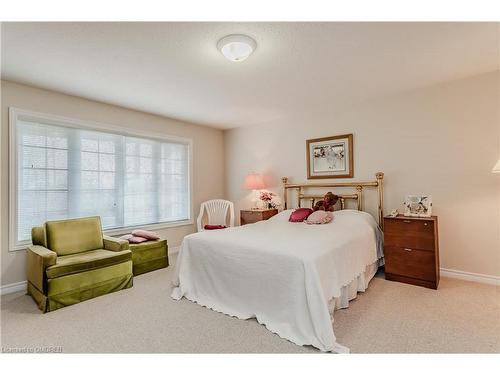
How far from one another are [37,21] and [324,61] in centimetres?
228

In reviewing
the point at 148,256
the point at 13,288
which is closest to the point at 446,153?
the point at 148,256

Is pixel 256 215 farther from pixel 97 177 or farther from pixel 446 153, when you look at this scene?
pixel 446 153

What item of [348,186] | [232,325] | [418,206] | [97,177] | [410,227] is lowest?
[232,325]

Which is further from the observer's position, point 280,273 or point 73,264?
point 73,264

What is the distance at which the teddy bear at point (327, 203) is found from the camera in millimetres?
3676

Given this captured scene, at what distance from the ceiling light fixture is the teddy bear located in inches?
88.8

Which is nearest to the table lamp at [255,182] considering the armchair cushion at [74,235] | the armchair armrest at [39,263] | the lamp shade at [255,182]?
the lamp shade at [255,182]

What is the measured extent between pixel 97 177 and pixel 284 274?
117 inches

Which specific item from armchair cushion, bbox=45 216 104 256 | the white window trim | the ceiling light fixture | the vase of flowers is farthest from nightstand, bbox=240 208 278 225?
the ceiling light fixture

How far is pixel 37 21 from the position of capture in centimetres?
183

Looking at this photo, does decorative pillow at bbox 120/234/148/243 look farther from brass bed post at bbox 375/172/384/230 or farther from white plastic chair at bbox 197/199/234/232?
brass bed post at bbox 375/172/384/230

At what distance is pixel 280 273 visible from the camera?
79.7 inches

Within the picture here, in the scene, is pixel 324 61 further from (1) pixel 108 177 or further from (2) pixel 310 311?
(1) pixel 108 177

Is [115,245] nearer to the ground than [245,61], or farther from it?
nearer to the ground
